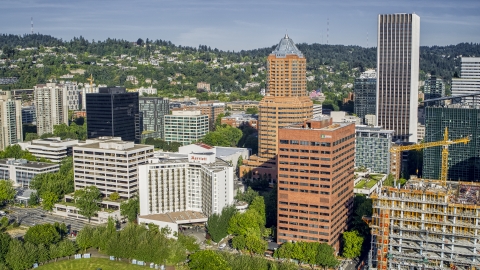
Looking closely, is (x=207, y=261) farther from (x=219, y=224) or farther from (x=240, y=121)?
(x=240, y=121)

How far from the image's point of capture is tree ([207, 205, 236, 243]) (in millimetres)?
79250

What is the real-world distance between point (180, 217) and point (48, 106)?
3536 inches

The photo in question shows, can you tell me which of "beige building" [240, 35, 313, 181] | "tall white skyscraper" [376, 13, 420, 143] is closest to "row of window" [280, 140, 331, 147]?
"beige building" [240, 35, 313, 181]

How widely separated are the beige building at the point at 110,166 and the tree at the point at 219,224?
21.2 metres

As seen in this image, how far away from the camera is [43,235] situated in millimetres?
75312

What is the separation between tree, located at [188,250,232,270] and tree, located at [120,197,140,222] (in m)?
22.4

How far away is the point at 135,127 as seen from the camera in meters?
135

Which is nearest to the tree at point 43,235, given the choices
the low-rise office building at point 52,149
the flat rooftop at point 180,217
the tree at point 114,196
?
the flat rooftop at point 180,217

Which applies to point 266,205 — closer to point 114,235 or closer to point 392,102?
point 114,235

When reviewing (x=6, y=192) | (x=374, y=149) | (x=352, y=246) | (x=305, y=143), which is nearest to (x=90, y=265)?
(x=305, y=143)

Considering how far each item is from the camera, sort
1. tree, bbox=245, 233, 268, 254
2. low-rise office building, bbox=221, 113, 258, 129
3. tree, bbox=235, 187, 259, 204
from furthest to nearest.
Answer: low-rise office building, bbox=221, 113, 258, 129 → tree, bbox=235, 187, 259, 204 → tree, bbox=245, 233, 268, 254

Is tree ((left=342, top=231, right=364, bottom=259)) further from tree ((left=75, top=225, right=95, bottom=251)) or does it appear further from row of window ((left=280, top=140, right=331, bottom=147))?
tree ((left=75, top=225, right=95, bottom=251))

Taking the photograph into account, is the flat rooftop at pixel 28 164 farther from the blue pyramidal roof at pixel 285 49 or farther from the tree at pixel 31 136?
the blue pyramidal roof at pixel 285 49

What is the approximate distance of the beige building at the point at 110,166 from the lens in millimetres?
95500
